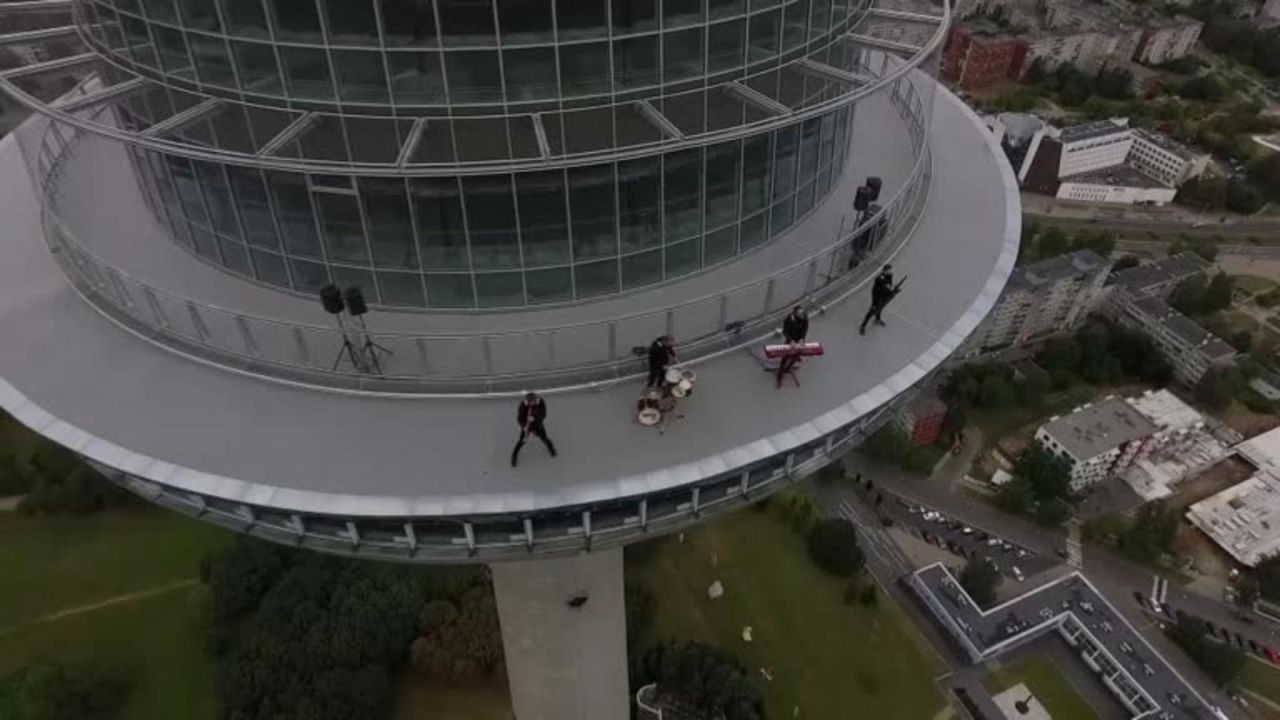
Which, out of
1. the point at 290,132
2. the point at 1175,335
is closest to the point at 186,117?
the point at 290,132

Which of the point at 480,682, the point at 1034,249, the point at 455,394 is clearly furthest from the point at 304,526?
the point at 1034,249

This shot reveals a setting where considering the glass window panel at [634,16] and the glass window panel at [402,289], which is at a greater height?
the glass window panel at [634,16]

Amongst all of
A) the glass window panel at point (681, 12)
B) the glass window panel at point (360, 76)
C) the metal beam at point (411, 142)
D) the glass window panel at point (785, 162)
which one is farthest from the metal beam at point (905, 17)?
the glass window panel at point (360, 76)

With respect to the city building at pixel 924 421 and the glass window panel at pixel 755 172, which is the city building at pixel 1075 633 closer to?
the city building at pixel 924 421

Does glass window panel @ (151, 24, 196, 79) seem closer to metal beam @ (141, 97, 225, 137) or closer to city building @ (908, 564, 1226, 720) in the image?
metal beam @ (141, 97, 225, 137)

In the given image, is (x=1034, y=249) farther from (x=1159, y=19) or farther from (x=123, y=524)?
(x=123, y=524)

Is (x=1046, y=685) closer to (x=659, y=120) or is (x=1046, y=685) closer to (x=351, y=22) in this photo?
(x=659, y=120)
